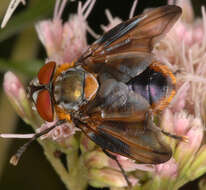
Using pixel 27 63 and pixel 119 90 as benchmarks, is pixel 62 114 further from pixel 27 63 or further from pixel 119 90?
pixel 27 63

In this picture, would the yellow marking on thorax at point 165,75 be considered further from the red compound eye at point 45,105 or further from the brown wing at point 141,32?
the red compound eye at point 45,105

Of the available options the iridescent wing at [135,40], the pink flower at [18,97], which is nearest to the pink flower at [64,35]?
the pink flower at [18,97]

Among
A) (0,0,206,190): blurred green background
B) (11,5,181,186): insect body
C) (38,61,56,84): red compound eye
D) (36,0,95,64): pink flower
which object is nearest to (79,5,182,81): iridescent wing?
(11,5,181,186): insect body

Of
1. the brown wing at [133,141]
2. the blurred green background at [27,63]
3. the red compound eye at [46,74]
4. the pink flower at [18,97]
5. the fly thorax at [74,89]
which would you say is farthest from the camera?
the blurred green background at [27,63]

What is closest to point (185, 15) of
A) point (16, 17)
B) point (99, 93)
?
point (16, 17)

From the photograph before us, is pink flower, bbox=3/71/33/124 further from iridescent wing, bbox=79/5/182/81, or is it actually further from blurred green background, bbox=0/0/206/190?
iridescent wing, bbox=79/5/182/81

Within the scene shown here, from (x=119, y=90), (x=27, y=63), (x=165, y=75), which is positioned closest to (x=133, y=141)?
(x=119, y=90)

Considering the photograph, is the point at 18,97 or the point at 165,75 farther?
the point at 18,97
